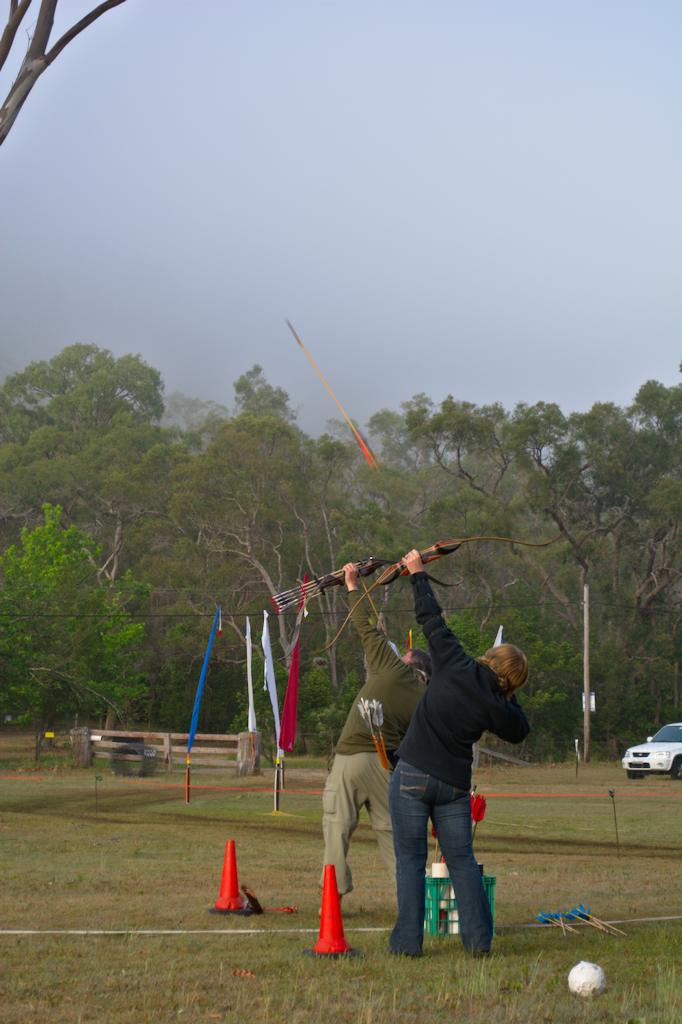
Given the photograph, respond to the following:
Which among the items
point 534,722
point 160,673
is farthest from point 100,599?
point 534,722

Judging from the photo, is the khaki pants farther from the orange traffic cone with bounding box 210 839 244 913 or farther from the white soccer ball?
the white soccer ball

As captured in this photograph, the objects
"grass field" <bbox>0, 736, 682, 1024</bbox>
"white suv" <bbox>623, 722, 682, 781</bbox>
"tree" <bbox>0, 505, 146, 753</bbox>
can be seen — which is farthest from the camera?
"tree" <bbox>0, 505, 146, 753</bbox>

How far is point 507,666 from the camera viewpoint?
7320 millimetres

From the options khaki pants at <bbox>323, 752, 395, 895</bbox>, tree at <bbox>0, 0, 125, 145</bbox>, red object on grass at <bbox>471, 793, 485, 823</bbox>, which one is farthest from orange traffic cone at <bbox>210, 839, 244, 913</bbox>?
tree at <bbox>0, 0, 125, 145</bbox>

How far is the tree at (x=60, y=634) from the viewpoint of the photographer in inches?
1654

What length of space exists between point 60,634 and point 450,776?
39098 millimetres

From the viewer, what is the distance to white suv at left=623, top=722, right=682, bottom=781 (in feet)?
115

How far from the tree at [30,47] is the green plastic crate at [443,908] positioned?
7792 millimetres

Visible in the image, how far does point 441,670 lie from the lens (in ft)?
24.2

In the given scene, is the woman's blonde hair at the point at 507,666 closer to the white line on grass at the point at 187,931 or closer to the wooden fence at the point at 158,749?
the white line on grass at the point at 187,931

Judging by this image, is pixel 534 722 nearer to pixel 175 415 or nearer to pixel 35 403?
pixel 35 403

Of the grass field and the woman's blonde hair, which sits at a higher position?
the woman's blonde hair

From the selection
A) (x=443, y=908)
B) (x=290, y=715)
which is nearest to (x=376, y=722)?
(x=443, y=908)

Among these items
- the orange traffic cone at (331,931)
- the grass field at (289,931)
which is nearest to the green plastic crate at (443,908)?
the grass field at (289,931)
